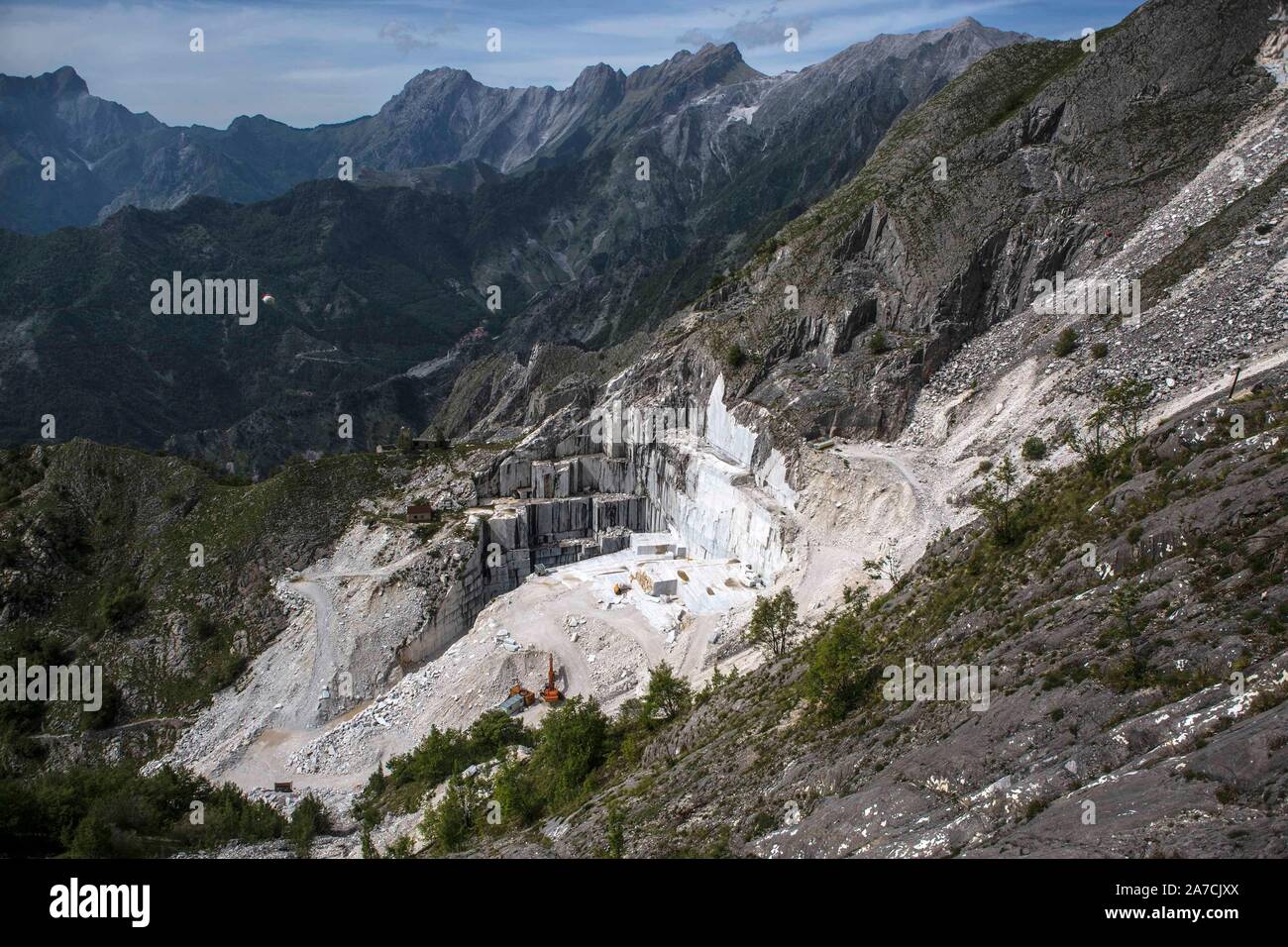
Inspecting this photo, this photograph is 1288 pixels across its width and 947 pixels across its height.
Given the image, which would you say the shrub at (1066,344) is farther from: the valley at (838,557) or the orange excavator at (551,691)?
the orange excavator at (551,691)

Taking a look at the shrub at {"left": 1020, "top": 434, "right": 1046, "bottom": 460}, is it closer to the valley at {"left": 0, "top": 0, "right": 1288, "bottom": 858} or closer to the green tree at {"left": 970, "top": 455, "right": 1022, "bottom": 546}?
the valley at {"left": 0, "top": 0, "right": 1288, "bottom": 858}

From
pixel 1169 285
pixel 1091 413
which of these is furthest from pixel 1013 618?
pixel 1169 285

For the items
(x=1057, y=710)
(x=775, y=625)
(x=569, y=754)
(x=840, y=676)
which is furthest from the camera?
(x=775, y=625)

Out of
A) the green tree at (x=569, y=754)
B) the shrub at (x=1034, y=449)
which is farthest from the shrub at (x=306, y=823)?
the shrub at (x=1034, y=449)

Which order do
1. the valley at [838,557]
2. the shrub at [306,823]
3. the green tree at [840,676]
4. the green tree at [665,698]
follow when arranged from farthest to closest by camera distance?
1. the green tree at [665,698]
2. the shrub at [306,823]
3. the green tree at [840,676]
4. the valley at [838,557]

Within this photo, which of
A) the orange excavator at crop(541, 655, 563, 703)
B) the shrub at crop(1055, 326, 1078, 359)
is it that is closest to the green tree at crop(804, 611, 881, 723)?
the orange excavator at crop(541, 655, 563, 703)

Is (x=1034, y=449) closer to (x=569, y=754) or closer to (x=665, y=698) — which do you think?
(x=665, y=698)

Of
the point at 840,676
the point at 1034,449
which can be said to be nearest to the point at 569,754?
the point at 840,676

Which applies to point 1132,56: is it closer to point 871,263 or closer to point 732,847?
point 871,263

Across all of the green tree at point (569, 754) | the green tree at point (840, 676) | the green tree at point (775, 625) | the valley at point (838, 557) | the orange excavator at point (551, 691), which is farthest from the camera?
the orange excavator at point (551, 691)

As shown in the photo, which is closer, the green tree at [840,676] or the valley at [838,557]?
the valley at [838,557]
